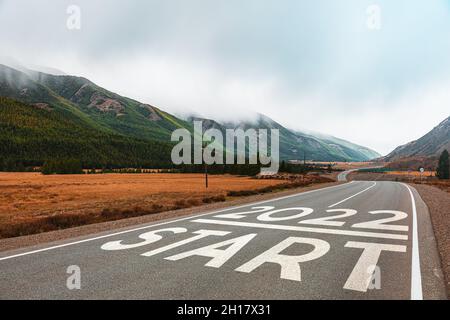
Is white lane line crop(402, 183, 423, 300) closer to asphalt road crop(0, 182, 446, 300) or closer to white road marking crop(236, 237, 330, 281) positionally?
asphalt road crop(0, 182, 446, 300)

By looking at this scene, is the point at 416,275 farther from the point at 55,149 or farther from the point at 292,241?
the point at 55,149

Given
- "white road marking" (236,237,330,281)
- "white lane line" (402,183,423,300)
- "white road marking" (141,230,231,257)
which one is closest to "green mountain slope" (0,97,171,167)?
"white road marking" (141,230,231,257)

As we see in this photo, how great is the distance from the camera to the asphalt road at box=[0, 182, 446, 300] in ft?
15.2

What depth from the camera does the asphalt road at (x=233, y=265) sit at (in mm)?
4637

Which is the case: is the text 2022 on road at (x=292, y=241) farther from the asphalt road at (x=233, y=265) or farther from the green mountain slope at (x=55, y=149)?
the green mountain slope at (x=55, y=149)

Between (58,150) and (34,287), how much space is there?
191 metres

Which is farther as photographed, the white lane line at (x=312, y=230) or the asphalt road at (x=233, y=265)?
the white lane line at (x=312, y=230)

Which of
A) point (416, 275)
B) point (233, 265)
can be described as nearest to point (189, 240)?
point (233, 265)

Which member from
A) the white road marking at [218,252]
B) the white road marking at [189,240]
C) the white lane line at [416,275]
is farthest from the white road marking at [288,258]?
the white road marking at [189,240]

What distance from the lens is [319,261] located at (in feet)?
20.0

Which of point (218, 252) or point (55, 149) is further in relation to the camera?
point (55, 149)

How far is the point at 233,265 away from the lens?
581 cm
